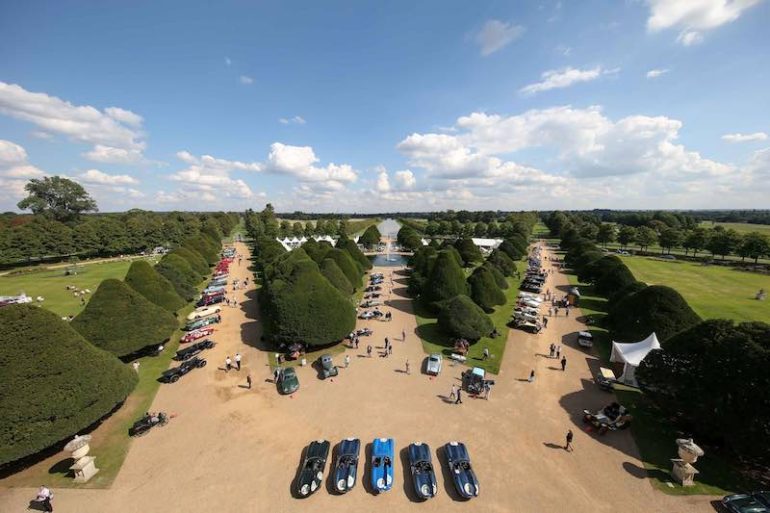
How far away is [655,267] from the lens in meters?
77.4

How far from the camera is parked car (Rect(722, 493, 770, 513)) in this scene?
14.8m

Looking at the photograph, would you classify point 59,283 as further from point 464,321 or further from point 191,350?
point 464,321

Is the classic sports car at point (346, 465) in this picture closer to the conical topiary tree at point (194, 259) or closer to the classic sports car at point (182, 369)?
the classic sports car at point (182, 369)

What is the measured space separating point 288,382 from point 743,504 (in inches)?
1071

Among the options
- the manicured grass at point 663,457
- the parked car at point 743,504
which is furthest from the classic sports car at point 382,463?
the parked car at point 743,504

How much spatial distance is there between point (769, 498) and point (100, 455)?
3621cm

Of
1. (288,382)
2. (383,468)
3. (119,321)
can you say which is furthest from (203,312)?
(383,468)

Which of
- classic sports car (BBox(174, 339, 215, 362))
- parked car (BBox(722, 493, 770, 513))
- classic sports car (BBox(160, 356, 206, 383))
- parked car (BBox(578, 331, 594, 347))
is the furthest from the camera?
parked car (BBox(578, 331, 594, 347))

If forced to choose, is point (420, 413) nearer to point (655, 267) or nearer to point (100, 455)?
point (100, 455)

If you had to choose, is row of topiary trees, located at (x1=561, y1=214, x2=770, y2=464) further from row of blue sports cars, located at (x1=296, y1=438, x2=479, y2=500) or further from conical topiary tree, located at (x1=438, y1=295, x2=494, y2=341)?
row of blue sports cars, located at (x1=296, y1=438, x2=479, y2=500)

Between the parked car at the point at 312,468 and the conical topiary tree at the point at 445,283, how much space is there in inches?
986

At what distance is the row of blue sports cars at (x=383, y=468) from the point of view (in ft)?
53.1

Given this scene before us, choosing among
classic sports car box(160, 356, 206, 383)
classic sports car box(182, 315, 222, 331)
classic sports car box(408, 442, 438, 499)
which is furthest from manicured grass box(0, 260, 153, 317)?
classic sports car box(408, 442, 438, 499)

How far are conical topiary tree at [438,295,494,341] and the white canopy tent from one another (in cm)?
1149
